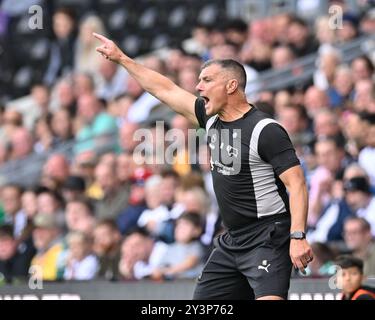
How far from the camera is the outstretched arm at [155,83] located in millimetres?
9016

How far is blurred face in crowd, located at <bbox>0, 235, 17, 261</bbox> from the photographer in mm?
14062

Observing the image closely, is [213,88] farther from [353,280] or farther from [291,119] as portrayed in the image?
[291,119]

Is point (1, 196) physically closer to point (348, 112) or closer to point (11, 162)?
point (11, 162)

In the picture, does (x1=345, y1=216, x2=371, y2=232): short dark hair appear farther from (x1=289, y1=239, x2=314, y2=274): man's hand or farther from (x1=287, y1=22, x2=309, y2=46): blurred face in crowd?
(x1=287, y1=22, x2=309, y2=46): blurred face in crowd

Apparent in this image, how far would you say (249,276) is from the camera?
27.9ft

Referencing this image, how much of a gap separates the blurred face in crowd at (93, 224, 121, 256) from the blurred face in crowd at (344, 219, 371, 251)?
2813 millimetres

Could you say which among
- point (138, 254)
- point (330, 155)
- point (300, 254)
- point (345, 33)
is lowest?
point (138, 254)

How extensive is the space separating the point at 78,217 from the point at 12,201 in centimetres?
152

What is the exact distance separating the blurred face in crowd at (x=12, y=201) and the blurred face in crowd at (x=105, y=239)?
2235 millimetres

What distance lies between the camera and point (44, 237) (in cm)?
1385

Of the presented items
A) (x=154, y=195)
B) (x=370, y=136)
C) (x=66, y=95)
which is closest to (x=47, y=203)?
(x=154, y=195)

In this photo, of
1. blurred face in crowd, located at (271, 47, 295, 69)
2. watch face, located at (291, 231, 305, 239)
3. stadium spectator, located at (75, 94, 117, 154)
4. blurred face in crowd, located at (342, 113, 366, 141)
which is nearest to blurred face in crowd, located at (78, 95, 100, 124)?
stadium spectator, located at (75, 94, 117, 154)
